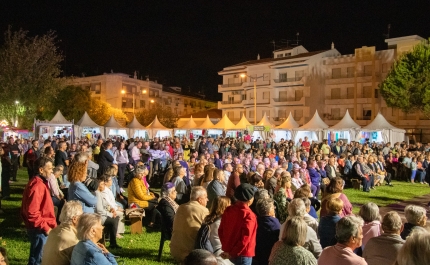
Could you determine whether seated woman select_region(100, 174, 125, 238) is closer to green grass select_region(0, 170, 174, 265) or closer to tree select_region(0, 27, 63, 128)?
green grass select_region(0, 170, 174, 265)

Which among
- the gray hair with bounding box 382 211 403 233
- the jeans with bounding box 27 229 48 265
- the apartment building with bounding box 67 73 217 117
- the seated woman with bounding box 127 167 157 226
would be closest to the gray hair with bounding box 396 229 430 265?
the gray hair with bounding box 382 211 403 233

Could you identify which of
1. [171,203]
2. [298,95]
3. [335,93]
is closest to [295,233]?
[171,203]

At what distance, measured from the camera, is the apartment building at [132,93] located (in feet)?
209

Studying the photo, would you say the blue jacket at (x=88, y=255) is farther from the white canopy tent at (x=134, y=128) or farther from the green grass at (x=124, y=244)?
the white canopy tent at (x=134, y=128)

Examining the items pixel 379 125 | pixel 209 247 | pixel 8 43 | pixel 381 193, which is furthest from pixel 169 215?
pixel 8 43

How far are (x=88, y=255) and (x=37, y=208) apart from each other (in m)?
2.08

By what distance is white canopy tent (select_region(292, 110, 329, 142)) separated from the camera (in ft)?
97.8

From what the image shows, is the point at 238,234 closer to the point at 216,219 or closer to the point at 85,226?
the point at 216,219

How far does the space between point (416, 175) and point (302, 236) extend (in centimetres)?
1705

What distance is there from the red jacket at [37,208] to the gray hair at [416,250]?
461 centimetres

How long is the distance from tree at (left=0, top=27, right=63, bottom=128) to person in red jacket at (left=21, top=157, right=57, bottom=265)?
94.7 feet

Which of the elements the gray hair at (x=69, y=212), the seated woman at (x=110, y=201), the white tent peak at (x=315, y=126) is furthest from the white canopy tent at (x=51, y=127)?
the gray hair at (x=69, y=212)

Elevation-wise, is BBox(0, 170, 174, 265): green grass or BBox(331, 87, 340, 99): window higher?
BBox(331, 87, 340, 99): window

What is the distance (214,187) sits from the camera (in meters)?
7.82
